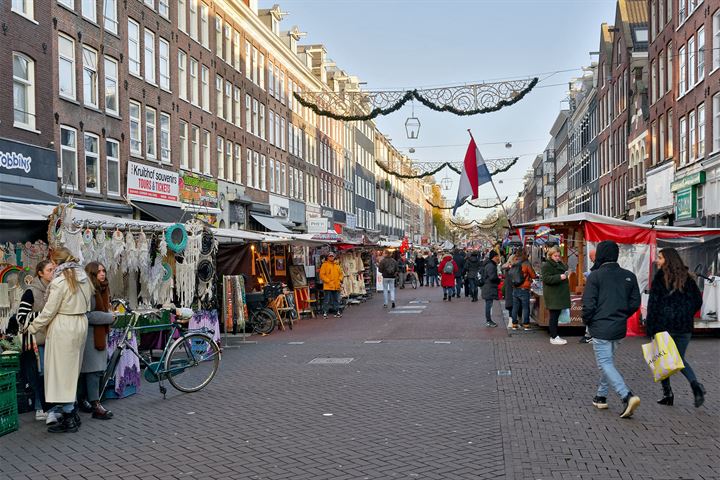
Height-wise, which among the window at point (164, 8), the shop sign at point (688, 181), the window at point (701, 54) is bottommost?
the shop sign at point (688, 181)

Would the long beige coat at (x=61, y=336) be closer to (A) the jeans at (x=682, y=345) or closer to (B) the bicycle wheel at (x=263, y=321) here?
(A) the jeans at (x=682, y=345)

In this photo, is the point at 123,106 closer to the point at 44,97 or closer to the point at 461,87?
the point at 44,97

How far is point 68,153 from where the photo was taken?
22.6m

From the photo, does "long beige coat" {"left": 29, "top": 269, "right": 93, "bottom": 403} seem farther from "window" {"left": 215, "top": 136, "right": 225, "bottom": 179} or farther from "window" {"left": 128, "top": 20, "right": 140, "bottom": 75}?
"window" {"left": 215, "top": 136, "right": 225, "bottom": 179}

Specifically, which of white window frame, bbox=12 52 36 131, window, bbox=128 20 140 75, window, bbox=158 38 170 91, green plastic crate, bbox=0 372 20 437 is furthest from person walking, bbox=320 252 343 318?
green plastic crate, bbox=0 372 20 437

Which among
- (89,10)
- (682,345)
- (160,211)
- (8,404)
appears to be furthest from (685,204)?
(8,404)

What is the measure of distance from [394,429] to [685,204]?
86.5ft

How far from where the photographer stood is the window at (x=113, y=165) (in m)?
24.9

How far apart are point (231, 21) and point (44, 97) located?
16.7 meters

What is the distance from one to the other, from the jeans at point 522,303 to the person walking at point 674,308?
26.3 feet

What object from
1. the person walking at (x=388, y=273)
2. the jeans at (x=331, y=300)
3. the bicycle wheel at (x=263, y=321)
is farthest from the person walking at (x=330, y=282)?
the bicycle wheel at (x=263, y=321)

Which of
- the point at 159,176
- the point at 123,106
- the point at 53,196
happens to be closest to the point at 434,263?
the point at 159,176

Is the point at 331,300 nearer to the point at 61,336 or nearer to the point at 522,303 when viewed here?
the point at 522,303

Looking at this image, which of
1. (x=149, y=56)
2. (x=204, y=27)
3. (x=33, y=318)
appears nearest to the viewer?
(x=33, y=318)
